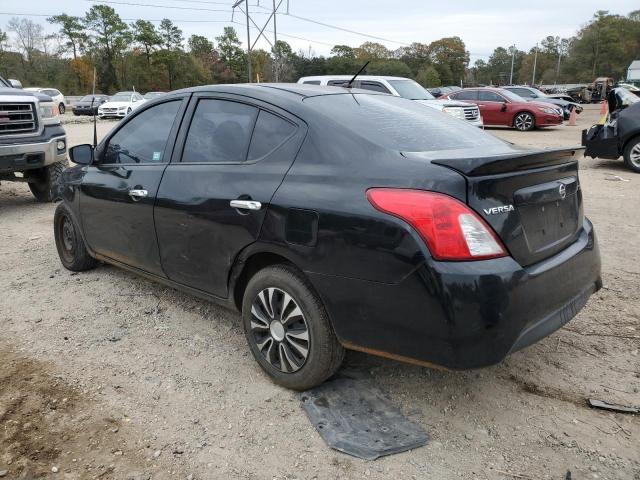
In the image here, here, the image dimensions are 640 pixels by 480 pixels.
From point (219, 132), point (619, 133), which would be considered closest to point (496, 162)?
point (219, 132)

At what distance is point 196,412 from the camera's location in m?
2.82

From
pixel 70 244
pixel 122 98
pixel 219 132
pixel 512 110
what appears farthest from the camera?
pixel 122 98

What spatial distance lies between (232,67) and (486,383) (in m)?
91.2

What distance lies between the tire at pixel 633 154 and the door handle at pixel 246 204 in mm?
9465

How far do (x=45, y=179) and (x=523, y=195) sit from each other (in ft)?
25.8

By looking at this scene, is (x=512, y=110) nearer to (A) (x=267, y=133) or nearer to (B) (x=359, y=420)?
(A) (x=267, y=133)

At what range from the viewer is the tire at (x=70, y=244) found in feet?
15.5

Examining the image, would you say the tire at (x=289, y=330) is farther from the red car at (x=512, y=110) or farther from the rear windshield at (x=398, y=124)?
the red car at (x=512, y=110)

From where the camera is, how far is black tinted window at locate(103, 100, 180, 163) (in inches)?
146

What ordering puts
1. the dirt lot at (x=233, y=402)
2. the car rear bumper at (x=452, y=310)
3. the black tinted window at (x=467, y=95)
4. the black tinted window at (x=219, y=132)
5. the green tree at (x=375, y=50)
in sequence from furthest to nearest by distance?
the green tree at (x=375, y=50) < the black tinted window at (x=467, y=95) < the black tinted window at (x=219, y=132) < the dirt lot at (x=233, y=402) < the car rear bumper at (x=452, y=310)

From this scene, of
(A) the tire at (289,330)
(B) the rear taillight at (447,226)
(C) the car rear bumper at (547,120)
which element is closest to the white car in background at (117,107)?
(C) the car rear bumper at (547,120)

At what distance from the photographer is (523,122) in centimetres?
1938

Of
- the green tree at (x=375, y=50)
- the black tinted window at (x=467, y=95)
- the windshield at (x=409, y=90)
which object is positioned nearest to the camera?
the windshield at (x=409, y=90)

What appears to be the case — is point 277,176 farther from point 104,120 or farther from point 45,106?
point 104,120
